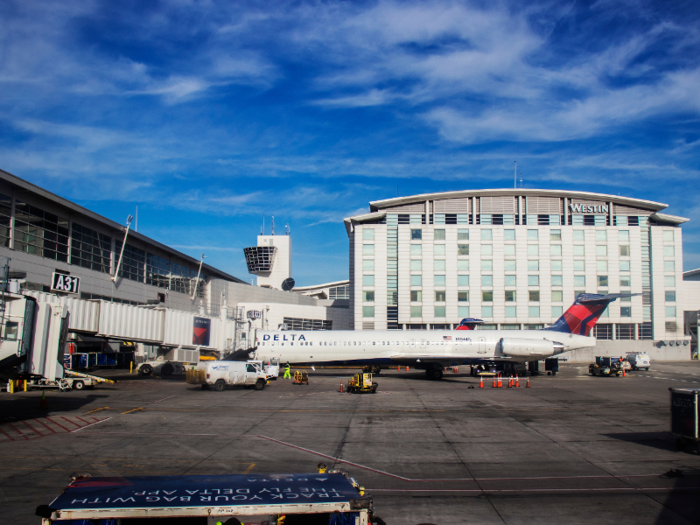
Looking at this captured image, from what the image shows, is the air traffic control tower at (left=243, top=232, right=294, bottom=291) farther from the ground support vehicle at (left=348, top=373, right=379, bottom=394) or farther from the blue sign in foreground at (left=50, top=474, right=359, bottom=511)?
the blue sign in foreground at (left=50, top=474, right=359, bottom=511)

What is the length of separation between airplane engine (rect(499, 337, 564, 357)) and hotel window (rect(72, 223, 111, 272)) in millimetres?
43131

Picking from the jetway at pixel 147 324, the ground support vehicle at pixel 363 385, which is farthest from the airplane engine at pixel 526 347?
the jetway at pixel 147 324

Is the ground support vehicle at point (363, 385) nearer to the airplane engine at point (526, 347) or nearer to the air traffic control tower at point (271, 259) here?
the airplane engine at point (526, 347)

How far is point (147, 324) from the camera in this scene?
42938 mm

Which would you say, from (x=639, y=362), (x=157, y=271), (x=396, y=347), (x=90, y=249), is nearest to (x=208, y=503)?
(x=396, y=347)

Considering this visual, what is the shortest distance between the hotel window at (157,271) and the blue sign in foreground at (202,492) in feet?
206

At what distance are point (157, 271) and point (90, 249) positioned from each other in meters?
15.9

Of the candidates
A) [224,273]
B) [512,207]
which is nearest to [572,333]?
[512,207]

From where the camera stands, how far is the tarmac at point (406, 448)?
43.1 feet

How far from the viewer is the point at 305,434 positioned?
72.4 feet

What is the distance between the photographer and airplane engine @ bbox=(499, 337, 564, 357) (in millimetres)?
50344

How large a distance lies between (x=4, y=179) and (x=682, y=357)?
317ft

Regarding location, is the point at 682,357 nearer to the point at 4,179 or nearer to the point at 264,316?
the point at 264,316

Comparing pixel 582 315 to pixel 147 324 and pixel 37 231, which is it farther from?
pixel 37 231
